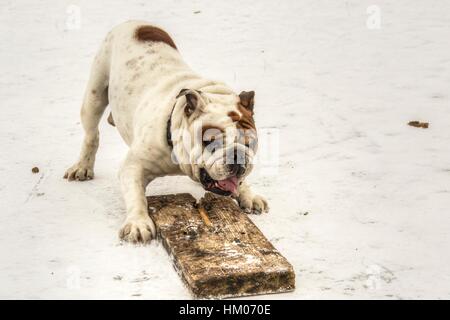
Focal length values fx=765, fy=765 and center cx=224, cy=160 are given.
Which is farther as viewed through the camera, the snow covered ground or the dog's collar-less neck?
the dog's collar-less neck

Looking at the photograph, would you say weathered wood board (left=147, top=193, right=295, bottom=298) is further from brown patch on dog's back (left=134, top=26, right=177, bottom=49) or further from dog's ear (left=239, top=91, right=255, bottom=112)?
brown patch on dog's back (left=134, top=26, right=177, bottom=49)

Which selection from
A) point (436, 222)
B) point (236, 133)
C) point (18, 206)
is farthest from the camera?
point (18, 206)

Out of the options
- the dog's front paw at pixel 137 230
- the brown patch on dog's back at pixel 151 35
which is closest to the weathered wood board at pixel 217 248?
the dog's front paw at pixel 137 230

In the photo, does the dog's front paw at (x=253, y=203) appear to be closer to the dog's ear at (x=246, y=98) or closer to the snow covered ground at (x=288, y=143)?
the snow covered ground at (x=288, y=143)

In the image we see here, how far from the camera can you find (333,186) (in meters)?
6.04

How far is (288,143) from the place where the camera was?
23.3ft

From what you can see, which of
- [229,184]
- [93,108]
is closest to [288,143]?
[93,108]

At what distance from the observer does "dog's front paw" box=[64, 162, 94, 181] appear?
6301mm

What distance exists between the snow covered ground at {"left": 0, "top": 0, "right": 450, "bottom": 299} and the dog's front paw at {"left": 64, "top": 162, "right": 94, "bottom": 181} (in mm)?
90

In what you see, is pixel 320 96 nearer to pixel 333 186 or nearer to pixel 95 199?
pixel 333 186

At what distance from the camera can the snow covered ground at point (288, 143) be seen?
456cm

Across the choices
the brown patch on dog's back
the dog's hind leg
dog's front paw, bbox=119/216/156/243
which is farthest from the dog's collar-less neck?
the dog's hind leg

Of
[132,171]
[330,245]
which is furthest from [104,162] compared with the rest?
[330,245]

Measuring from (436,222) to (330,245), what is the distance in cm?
85
